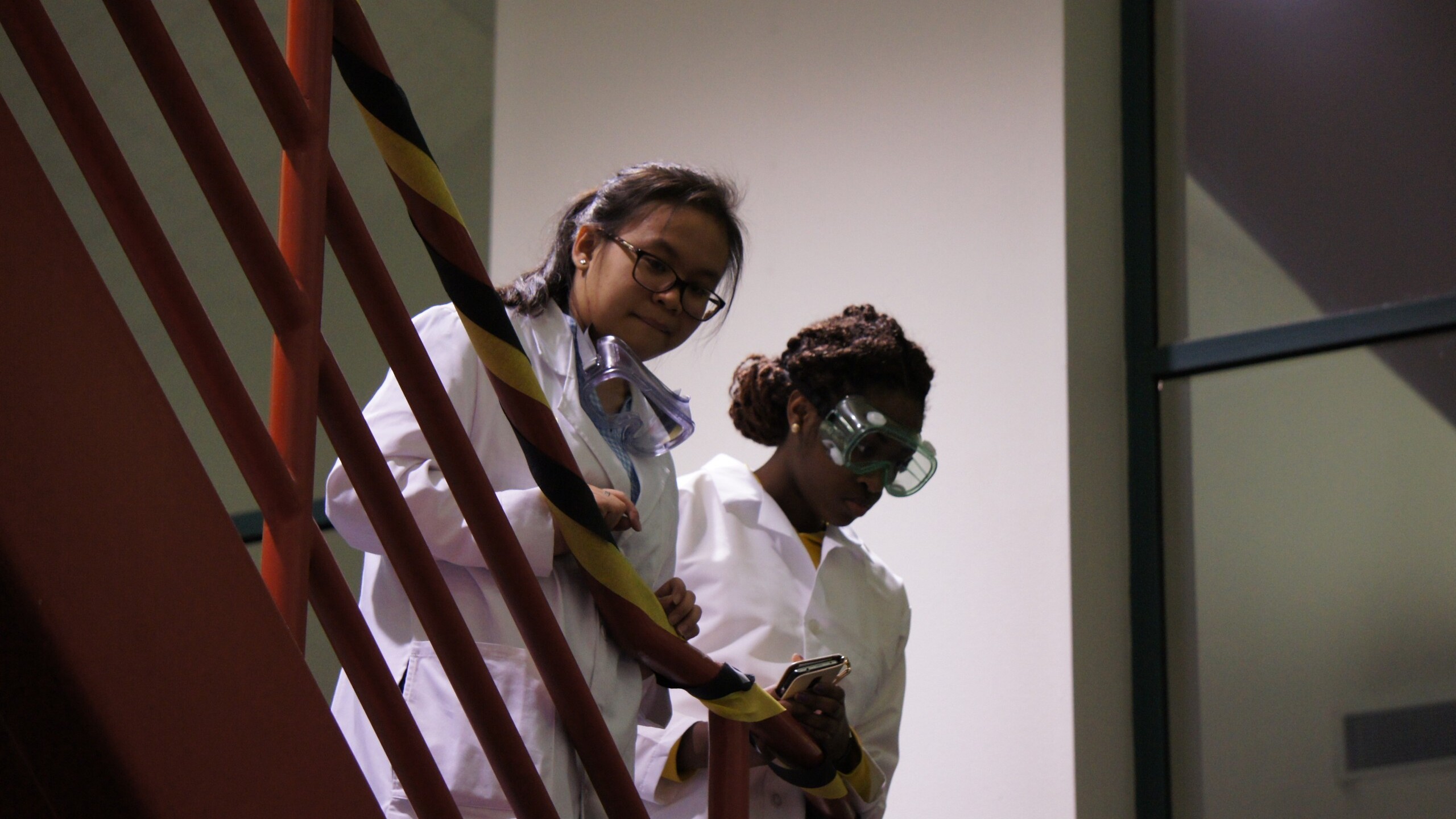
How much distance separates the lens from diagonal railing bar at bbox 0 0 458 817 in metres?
0.87

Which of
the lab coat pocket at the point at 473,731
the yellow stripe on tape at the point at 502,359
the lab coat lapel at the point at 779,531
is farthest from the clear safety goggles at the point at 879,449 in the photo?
the yellow stripe on tape at the point at 502,359

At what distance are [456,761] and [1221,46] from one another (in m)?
2.78

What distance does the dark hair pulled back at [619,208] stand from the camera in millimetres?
1777

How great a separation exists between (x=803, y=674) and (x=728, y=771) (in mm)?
153

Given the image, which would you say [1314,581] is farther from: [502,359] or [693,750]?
[502,359]

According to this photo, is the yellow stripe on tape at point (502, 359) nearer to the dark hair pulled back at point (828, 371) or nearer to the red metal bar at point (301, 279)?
the red metal bar at point (301, 279)

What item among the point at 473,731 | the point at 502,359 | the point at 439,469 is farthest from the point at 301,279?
the point at 473,731

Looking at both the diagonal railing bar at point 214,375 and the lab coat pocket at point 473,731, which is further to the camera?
the lab coat pocket at point 473,731

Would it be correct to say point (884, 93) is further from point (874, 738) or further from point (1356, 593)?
point (874, 738)

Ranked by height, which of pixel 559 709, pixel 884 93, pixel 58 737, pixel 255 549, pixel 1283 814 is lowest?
pixel 1283 814

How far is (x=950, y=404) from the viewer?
10.5 feet

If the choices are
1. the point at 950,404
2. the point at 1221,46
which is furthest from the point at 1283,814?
the point at 1221,46

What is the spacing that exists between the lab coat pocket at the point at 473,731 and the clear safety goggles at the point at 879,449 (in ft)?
3.10

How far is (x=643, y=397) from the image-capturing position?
66.8 inches
